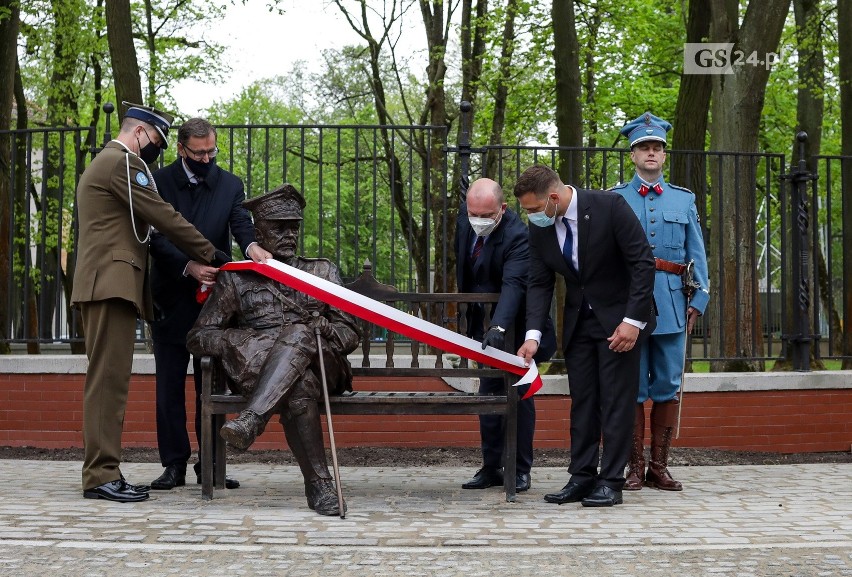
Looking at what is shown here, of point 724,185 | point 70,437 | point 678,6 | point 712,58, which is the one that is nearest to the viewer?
point 70,437

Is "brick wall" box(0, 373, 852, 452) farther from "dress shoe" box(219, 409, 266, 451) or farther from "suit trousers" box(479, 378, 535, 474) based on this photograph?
"dress shoe" box(219, 409, 266, 451)

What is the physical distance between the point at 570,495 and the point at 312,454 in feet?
5.13

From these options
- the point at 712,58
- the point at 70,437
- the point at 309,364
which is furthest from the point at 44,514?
the point at 712,58

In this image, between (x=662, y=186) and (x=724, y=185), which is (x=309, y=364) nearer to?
(x=662, y=186)

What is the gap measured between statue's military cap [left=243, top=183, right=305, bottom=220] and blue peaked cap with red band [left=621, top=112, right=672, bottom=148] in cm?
214

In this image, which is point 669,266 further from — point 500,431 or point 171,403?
point 171,403

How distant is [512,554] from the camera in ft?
17.0

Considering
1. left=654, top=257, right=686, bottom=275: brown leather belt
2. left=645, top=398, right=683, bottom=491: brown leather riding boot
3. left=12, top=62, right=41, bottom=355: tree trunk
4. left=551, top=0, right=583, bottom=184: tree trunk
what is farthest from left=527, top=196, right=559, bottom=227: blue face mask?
left=551, top=0, right=583, bottom=184: tree trunk

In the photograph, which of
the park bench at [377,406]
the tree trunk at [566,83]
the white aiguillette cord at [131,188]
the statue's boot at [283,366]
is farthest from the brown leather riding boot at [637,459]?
the tree trunk at [566,83]

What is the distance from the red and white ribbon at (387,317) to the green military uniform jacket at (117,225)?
476 mm

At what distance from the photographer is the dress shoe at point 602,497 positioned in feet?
21.5

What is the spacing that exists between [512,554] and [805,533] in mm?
1637

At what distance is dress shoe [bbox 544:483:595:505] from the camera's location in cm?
672

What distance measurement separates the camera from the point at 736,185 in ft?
32.7
